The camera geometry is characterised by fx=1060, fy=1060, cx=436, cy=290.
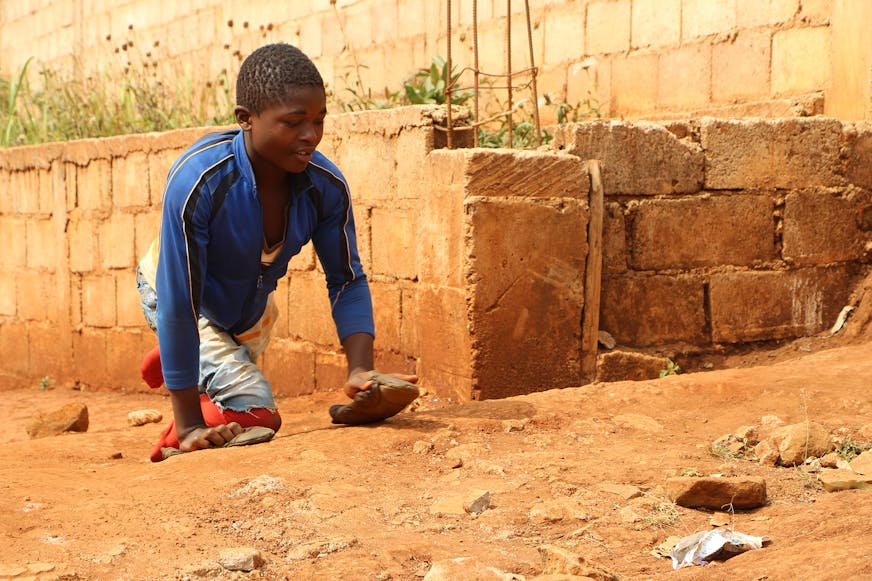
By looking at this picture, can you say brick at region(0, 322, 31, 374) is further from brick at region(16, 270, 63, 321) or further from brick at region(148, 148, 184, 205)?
brick at region(148, 148, 184, 205)

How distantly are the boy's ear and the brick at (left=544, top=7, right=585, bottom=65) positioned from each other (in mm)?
4122

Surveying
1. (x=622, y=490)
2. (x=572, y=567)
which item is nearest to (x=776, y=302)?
(x=622, y=490)

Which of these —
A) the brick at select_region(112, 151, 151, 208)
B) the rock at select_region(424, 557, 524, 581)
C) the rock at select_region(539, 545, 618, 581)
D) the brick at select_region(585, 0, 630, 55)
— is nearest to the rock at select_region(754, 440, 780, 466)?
the rock at select_region(539, 545, 618, 581)

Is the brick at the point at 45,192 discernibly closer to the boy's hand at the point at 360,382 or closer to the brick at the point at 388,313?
the brick at the point at 388,313

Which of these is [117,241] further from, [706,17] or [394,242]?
[706,17]

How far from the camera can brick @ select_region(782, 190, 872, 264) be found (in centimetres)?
556

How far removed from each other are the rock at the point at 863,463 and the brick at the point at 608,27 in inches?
169

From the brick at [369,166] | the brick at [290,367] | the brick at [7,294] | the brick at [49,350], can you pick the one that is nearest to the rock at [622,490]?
the brick at [369,166]

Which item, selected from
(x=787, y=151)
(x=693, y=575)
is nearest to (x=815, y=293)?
(x=787, y=151)

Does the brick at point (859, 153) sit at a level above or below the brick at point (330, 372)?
above

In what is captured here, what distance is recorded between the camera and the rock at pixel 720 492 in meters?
2.83

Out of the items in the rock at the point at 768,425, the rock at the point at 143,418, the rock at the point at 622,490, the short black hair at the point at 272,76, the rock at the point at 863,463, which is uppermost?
the short black hair at the point at 272,76

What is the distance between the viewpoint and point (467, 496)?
2.95 metres

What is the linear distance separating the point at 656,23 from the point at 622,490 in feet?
14.6
